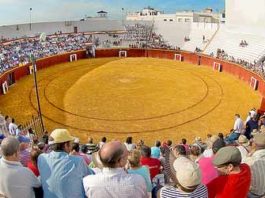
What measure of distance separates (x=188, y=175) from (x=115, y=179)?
84 centimetres

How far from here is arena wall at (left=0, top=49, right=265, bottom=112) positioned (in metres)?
28.8

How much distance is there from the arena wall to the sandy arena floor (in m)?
0.86

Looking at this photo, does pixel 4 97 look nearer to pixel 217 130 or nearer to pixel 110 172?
pixel 217 130

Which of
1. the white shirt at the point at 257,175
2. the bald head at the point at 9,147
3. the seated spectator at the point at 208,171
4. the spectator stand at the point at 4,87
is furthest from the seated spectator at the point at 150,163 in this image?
the spectator stand at the point at 4,87

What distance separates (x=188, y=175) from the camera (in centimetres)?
351

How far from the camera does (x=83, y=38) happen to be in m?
52.7

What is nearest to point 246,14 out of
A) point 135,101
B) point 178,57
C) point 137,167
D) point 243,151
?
point 178,57

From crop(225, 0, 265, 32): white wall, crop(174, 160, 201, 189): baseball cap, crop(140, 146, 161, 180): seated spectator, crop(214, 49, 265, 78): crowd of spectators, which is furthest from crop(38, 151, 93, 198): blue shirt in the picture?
crop(225, 0, 265, 32): white wall

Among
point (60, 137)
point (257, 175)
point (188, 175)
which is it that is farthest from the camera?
point (257, 175)

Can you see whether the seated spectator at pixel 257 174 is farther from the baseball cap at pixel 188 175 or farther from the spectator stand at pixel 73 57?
the spectator stand at pixel 73 57

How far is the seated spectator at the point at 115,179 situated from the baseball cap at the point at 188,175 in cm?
52

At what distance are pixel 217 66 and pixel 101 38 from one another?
24351 millimetres

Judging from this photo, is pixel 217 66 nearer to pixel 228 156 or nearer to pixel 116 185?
pixel 228 156

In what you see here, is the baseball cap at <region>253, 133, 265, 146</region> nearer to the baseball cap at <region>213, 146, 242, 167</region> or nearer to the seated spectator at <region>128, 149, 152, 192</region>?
the baseball cap at <region>213, 146, 242, 167</region>
